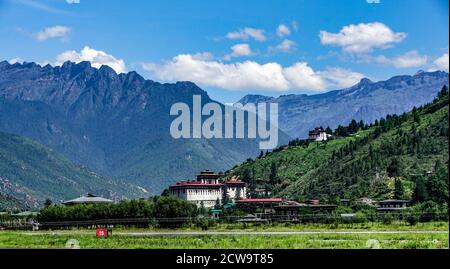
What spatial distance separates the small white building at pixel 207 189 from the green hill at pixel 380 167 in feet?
9.69

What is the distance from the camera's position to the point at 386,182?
86.6 metres

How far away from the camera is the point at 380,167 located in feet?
298

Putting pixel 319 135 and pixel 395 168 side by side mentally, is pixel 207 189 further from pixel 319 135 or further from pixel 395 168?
pixel 319 135

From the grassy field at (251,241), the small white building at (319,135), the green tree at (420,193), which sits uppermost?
the small white building at (319,135)

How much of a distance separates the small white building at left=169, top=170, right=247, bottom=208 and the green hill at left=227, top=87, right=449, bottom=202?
2.95 meters

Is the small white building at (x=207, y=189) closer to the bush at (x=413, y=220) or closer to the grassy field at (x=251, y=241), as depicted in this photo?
the bush at (x=413, y=220)

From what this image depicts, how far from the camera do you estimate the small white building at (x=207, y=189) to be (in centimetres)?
10800

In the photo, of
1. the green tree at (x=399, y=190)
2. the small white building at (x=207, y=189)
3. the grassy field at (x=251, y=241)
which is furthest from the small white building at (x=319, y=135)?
the grassy field at (x=251, y=241)

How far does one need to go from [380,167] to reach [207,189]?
3104 centimetres

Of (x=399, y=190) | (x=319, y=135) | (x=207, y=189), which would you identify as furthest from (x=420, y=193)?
(x=319, y=135)

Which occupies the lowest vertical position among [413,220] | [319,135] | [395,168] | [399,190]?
[413,220]

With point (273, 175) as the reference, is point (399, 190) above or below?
below

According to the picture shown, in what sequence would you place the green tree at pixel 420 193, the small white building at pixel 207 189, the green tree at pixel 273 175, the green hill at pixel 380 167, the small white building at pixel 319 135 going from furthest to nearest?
the small white building at pixel 319 135
the green tree at pixel 273 175
the small white building at pixel 207 189
the green hill at pixel 380 167
the green tree at pixel 420 193
